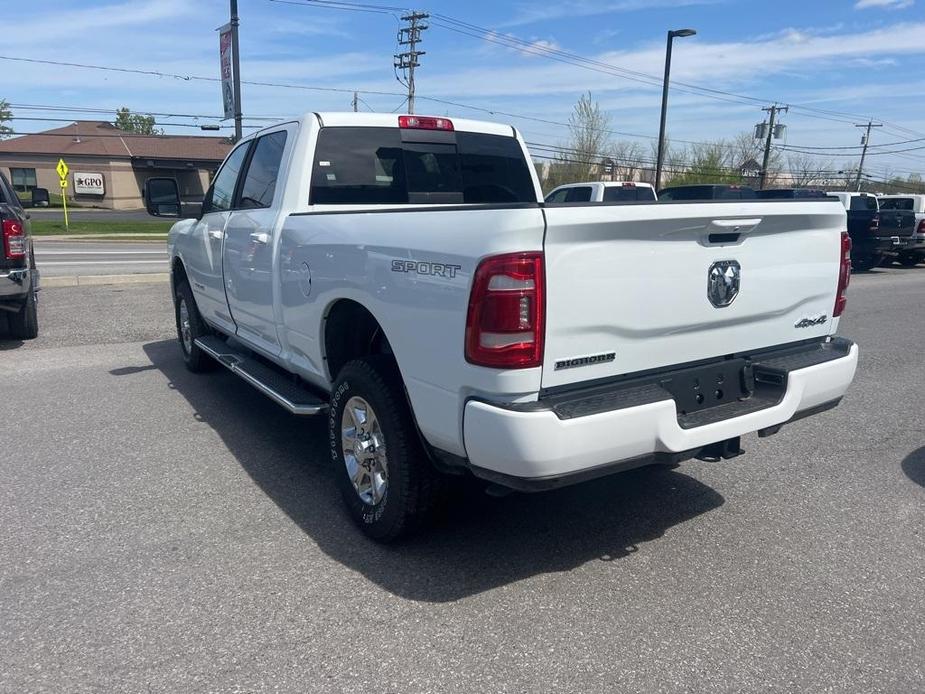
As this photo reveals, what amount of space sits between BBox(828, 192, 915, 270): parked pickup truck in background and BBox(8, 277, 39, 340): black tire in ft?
55.7

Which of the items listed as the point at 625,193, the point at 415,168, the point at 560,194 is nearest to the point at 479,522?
the point at 415,168

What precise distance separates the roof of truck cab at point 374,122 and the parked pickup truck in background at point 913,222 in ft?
52.7

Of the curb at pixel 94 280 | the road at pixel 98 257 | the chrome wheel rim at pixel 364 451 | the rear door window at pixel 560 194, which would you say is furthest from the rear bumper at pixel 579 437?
the rear door window at pixel 560 194

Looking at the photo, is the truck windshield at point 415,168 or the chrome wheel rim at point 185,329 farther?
the chrome wheel rim at point 185,329

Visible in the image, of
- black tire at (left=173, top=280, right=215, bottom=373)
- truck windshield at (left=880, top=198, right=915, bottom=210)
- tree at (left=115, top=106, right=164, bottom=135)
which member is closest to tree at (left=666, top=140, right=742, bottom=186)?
truck windshield at (left=880, top=198, right=915, bottom=210)

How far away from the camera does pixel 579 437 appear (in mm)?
2859

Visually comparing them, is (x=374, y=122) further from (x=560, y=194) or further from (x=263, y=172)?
(x=560, y=194)

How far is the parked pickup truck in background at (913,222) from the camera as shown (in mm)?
19609

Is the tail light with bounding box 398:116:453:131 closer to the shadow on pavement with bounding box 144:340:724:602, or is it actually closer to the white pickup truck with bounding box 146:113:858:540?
the white pickup truck with bounding box 146:113:858:540

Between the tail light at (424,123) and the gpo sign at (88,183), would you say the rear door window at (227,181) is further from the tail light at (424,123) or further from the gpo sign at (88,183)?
the gpo sign at (88,183)

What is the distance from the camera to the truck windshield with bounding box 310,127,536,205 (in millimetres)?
4895

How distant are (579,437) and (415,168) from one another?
2925 millimetres

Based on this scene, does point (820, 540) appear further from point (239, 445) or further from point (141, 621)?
point (239, 445)

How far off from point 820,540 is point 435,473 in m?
1.98
